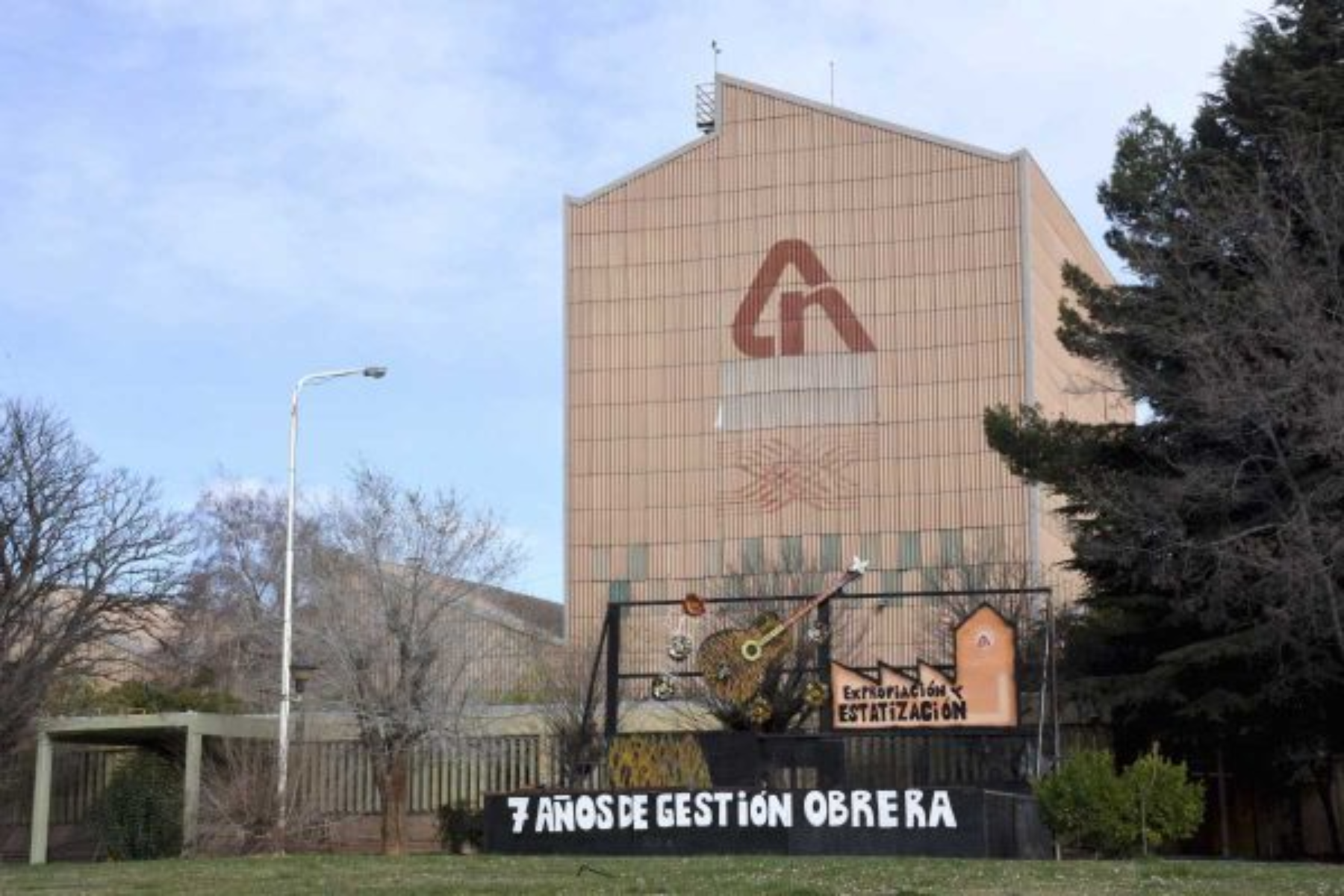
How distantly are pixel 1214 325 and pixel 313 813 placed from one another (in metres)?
21.0

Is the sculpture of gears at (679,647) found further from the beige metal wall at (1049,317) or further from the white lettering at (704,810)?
the beige metal wall at (1049,317)

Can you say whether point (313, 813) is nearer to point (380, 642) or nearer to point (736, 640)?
point (380, 642)

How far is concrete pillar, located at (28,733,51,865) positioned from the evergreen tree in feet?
75.5

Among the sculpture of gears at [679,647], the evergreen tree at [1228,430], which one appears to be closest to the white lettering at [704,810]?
the sculpture of gears at [679,647]

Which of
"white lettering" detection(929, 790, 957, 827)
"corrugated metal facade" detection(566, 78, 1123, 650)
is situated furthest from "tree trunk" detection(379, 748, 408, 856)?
"corrugated metal facade" detection(566, 78, 1123, 650)

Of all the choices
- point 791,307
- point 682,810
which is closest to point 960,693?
point 682,810

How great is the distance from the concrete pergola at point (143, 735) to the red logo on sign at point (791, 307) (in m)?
49.8

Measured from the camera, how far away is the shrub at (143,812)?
136 ft

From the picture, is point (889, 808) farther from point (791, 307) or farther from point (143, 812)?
point (791, 307)

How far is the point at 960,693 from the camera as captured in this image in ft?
92.6

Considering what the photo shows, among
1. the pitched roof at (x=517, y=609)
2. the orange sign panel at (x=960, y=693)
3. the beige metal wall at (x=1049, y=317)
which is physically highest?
the beige metal wall at (x=1049, y=317)

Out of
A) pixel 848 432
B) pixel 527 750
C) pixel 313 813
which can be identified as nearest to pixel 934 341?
pixel 848 432

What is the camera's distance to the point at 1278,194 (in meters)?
33.6

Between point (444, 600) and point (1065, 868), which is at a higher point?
point (444, 600)
